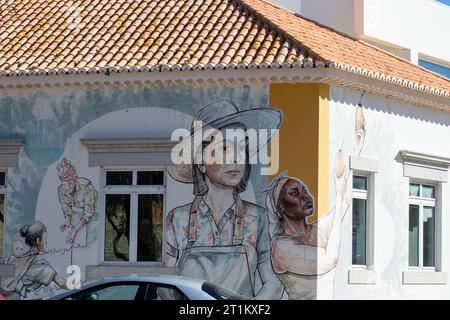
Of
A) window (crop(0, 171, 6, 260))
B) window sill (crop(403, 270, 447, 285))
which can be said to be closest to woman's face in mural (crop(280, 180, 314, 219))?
window sill (crop(403, 270, 447, 285))

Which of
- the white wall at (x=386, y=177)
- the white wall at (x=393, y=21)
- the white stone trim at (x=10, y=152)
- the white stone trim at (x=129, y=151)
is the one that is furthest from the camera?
the white wall at (x=393, y=21)

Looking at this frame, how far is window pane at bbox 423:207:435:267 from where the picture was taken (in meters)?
24.3

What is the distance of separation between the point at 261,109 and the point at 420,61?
36.9 feet

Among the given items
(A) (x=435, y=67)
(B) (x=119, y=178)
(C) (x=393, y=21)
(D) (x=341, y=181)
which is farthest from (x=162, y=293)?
(A) (x=435, y=67)

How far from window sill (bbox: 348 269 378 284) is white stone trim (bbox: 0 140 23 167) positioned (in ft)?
22.8

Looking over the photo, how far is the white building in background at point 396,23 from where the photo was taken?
93.4 ft

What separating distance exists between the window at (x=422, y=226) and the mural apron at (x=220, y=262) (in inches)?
167

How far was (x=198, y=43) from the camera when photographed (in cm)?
2277

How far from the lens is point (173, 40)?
75.7ft

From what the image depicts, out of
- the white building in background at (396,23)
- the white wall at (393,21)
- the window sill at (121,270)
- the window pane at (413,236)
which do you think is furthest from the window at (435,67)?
the window sill at (121,270)

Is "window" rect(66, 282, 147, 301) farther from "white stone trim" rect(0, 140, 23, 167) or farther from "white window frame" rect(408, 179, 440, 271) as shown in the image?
"white window frame" rect(408, 179, 440, 271)

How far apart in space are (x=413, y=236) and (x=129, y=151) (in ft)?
20.2

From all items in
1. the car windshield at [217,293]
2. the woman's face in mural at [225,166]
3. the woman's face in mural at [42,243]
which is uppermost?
the woman's face in mural at [225,166]

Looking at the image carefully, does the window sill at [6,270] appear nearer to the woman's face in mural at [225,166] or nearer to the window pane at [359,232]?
the woman's face in mural at [225,166]
